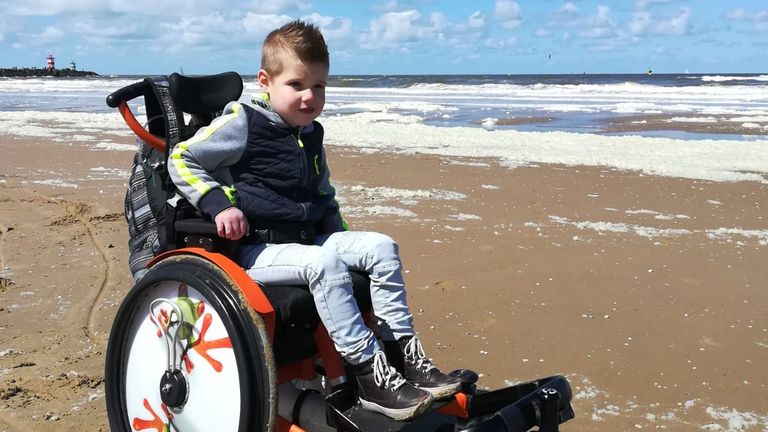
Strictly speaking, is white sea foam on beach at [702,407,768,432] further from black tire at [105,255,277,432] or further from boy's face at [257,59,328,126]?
boy's face at [257,59,328,126]

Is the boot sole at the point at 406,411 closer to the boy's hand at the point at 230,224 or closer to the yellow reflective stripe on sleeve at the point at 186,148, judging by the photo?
the boy's hand at the point at 230,224

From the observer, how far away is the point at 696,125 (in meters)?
20.5

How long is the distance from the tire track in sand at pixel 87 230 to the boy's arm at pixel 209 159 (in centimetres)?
213

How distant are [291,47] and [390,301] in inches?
38.8

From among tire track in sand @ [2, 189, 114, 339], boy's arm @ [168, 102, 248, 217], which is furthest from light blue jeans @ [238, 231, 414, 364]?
tire track in sand @ [2, 189, 114, 339]

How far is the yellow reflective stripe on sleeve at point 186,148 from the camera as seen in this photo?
95.0 inches

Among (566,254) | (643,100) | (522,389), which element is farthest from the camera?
(643,100)

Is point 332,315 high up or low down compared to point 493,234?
up

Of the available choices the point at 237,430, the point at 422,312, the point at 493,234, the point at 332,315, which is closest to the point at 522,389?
the point at 332,315

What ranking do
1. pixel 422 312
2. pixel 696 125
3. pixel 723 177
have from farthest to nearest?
pixel 696 125, pixel 723 177, pixel 422 312

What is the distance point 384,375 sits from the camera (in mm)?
2229

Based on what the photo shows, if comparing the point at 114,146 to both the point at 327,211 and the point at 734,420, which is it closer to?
the point at 327,211

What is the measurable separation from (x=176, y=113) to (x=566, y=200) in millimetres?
6119

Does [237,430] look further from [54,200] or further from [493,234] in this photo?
[54,200]
